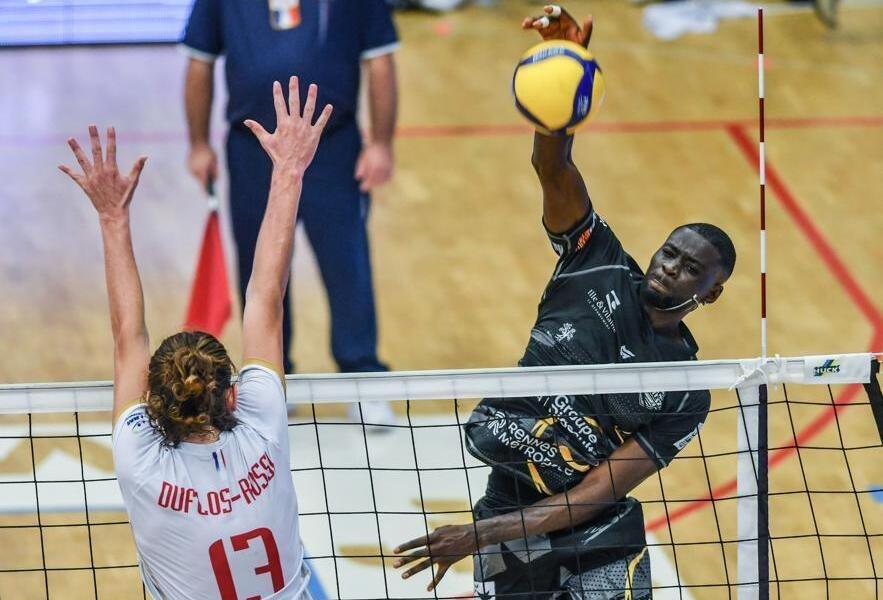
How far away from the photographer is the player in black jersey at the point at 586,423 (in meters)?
3.94

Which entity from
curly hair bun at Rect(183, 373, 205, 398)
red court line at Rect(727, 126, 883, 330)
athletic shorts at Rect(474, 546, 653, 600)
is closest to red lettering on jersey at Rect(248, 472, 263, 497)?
curly hair bun at Rect(183, 373, 205, 398)

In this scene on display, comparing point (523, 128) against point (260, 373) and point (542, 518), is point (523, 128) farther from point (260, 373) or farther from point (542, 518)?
point (260, 373)

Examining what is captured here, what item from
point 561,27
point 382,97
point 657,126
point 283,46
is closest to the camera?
point 561,27

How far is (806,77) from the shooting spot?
10375 millimetres

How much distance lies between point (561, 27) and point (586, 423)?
1131 mm

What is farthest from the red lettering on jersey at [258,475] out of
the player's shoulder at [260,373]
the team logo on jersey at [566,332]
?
the team logo on jersey at [566,332]

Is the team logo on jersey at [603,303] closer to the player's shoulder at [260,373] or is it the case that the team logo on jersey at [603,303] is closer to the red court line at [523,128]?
the player's shoulder at [260,373]

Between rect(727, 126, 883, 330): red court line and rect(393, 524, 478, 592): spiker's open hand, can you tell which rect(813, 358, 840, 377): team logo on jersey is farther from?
rect(727, 126, 883, 330): red court line

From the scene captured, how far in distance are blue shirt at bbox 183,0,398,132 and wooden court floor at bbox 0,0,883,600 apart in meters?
1.55

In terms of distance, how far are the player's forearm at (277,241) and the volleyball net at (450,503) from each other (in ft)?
1.86

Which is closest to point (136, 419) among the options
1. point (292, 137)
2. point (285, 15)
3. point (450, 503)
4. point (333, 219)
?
point (292, 137)

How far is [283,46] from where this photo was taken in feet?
19.8

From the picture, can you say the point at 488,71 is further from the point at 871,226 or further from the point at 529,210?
the point at 871,226

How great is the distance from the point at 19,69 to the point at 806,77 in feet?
19.6
